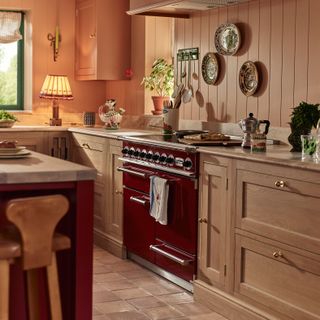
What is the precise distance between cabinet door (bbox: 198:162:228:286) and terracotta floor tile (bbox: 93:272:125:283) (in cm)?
76

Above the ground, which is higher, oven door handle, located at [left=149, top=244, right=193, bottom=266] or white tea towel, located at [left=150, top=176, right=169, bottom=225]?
white tea towel, located at [left=150, top=176, right=169, bottom=225]

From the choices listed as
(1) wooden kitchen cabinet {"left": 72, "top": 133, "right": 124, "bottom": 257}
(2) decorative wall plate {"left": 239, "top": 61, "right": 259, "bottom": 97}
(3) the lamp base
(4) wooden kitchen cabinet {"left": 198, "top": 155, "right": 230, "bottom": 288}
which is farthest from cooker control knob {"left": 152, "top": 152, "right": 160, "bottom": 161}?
(3) the lamp base

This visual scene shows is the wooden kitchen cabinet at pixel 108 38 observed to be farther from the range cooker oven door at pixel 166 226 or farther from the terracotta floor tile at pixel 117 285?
the terracotta floor tile at pixel 117 285

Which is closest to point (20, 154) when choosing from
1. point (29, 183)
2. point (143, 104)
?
point (29, 183)

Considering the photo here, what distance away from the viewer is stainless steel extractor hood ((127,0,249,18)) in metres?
4.75

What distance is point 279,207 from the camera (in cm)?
344

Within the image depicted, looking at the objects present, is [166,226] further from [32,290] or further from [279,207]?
[32,290]

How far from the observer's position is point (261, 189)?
358 cm

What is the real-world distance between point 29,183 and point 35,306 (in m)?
0.52

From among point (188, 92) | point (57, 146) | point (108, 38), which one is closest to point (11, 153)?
point (188, 92)

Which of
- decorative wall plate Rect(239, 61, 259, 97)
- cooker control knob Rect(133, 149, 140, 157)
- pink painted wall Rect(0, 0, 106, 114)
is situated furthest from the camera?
pink painted wall Rect(0, 0, 106, 114)

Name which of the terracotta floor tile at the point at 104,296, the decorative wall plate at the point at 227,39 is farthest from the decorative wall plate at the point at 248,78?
the terracotta floor tile at the point at 104,296

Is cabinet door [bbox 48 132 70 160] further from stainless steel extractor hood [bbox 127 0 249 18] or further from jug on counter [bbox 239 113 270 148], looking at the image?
jug on counter [bbox 239 113 270 148]

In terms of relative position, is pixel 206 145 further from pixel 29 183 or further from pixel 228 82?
pixel 29 183
